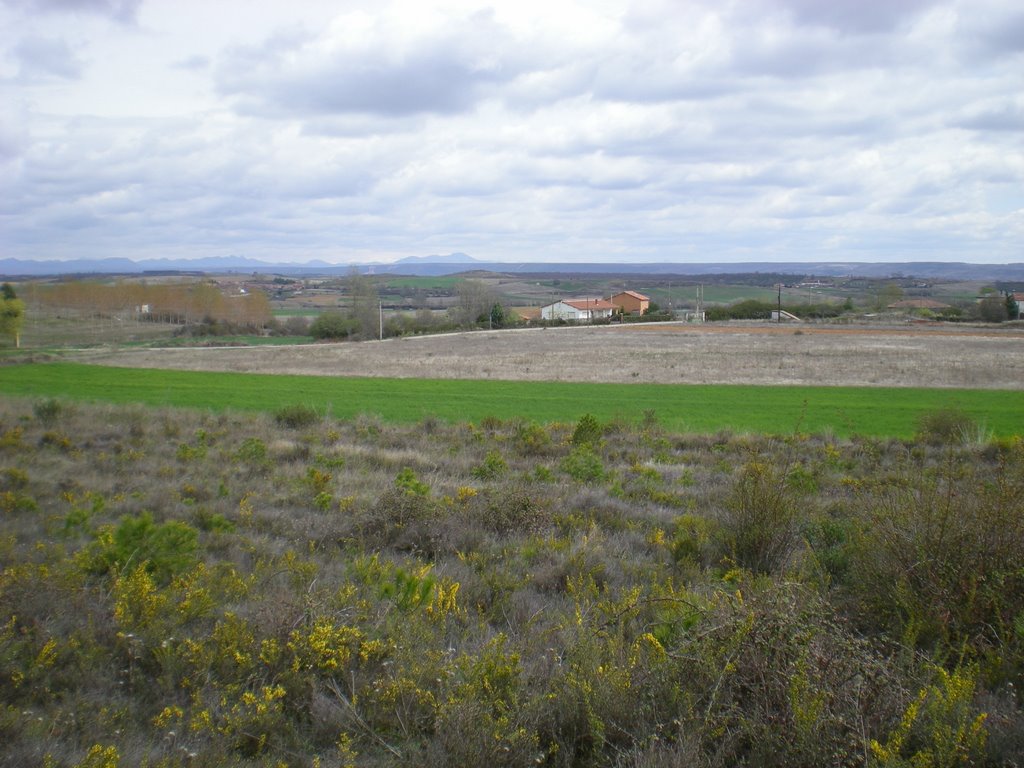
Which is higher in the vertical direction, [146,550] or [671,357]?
[146,550]

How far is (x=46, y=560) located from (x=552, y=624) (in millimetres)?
4530

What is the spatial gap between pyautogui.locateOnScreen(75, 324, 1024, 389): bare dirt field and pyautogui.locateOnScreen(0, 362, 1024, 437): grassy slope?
5.17 m

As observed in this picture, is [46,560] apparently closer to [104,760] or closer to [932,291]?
[104,760]

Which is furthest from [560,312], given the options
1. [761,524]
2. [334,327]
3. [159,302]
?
[761,524]

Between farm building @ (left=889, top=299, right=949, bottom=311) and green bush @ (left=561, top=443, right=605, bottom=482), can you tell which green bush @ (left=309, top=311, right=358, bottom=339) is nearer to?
green bush @ (left=561, top=443, right=605, bottom=482)

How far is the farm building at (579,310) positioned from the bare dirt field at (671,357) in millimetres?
30083

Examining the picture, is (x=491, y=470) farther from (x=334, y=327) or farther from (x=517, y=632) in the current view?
(x=334, y=327)

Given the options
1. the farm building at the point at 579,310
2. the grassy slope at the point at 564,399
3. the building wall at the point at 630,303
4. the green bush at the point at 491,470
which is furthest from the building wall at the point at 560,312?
the green bush at the point at 491,470

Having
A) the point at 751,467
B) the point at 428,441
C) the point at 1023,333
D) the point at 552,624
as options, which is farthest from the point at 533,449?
the point at 1023,333

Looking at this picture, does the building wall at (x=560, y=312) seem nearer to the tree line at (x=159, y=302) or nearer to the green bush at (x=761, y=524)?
the tree line at (x=159, y=302)

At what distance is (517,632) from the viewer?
573 cm

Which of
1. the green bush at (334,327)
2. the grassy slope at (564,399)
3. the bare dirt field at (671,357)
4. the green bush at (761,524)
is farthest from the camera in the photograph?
the green bush at (334,327)

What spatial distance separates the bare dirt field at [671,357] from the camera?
143ft

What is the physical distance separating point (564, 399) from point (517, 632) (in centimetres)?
2762
